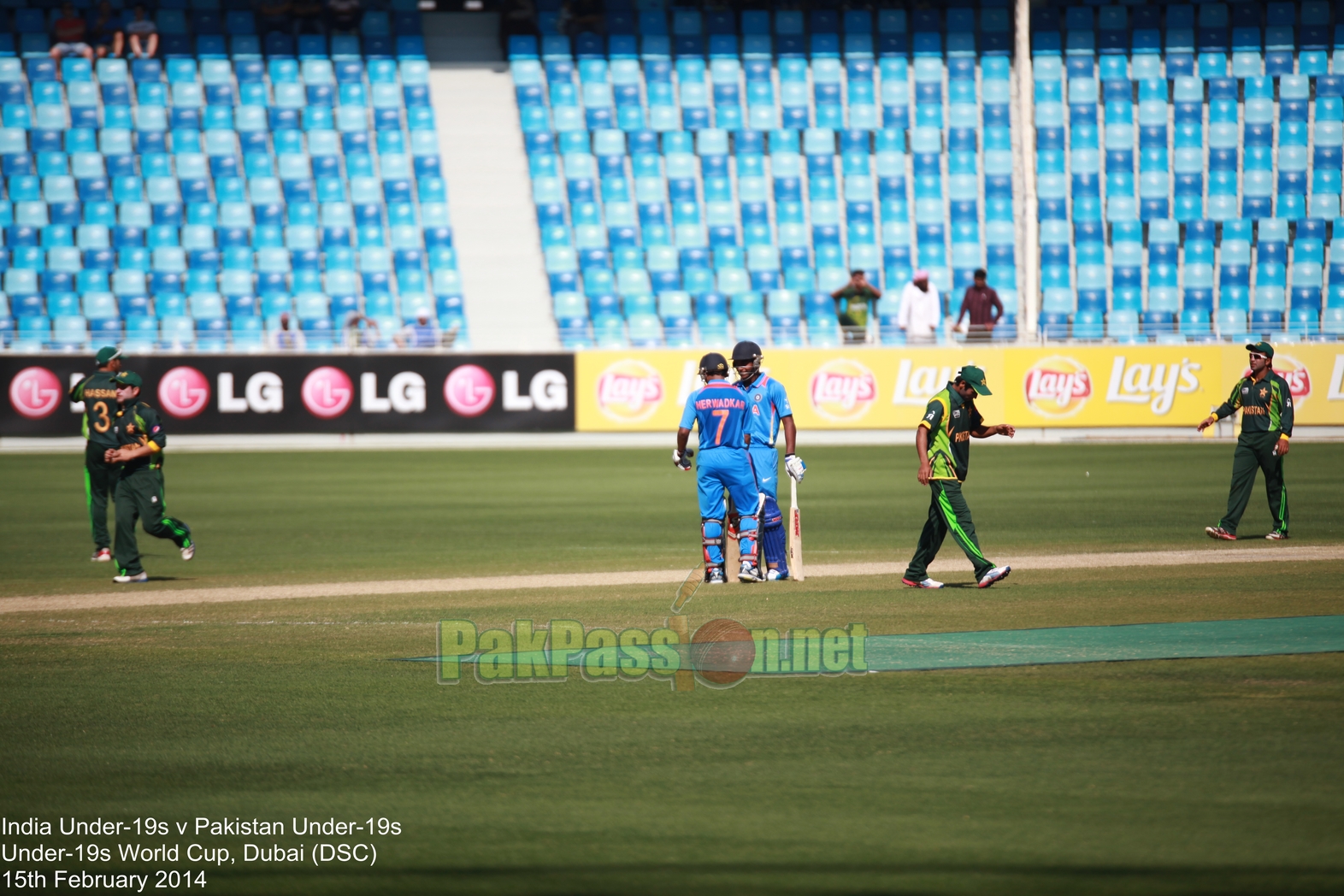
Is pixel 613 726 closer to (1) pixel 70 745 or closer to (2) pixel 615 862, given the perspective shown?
(2) pixel 615 862

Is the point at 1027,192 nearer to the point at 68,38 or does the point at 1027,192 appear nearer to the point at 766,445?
the point at 766,445

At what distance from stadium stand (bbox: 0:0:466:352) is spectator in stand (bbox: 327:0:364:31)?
0.30 metres

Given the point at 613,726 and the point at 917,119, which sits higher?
the point at 917,119

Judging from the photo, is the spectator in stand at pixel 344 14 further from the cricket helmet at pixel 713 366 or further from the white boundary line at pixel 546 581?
the cricket helmet at pixel 713 366

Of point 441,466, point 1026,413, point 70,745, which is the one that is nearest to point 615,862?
point 70,745

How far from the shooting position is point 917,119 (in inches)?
1444

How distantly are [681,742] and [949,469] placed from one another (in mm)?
5474

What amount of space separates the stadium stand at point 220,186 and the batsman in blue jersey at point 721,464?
21.8 metres

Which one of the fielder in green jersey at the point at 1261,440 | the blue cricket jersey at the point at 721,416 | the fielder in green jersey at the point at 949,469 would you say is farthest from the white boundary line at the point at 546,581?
the blue cricket jersey at the point at 721,416

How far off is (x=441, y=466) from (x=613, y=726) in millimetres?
19406

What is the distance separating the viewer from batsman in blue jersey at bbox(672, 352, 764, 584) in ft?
40.1

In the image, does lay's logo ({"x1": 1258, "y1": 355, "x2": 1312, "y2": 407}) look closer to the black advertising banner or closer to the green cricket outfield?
the black advertising banner

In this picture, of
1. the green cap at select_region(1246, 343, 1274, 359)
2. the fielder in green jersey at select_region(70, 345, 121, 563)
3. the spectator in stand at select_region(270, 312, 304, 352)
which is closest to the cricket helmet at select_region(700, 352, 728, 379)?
the fielder in green jersey at select_region(70, 345, 121, 563)

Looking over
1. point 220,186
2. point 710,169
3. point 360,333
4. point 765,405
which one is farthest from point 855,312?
point 765,405
